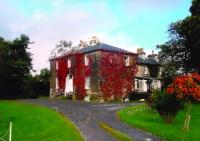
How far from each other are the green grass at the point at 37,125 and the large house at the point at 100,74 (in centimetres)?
2064

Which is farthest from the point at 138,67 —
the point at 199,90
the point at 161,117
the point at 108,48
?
the point at 199,90

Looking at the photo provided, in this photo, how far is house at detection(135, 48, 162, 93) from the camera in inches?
2677

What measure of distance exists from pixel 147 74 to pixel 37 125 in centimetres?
4217

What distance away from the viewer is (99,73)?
61.0 metres

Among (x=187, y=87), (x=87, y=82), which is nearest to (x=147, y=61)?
(x=87, y=82)

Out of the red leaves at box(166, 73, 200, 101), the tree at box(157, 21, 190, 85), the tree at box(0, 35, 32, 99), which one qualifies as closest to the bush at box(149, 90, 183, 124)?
the red leaves at box(166, 73, 200, 101)

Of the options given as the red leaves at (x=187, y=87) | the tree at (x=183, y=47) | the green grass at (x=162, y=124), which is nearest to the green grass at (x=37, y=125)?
the green grass at (x=162, y=124)

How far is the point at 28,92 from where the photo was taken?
2707 inches

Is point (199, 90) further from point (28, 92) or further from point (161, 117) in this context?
point (28, 92)

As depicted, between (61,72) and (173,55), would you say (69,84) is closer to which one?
(61,72)

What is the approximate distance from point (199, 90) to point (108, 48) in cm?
3257

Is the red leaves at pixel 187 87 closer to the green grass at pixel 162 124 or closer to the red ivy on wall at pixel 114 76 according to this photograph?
the green grass at pixel 162 124

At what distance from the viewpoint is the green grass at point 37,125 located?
88.0 feet

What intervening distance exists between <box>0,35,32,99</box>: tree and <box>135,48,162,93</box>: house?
1648 centimetres
